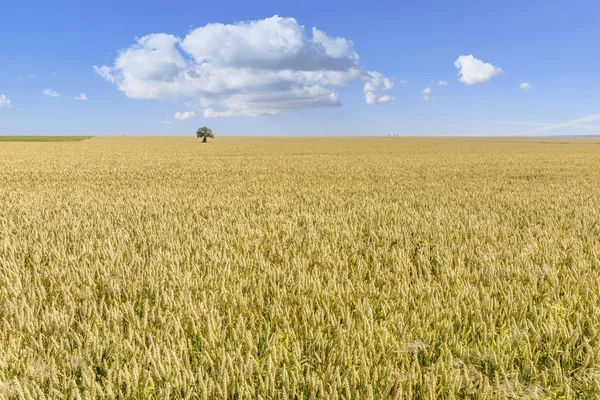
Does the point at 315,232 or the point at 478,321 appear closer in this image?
the point at 478,321

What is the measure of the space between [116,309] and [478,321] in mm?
2588

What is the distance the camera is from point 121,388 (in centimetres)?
201

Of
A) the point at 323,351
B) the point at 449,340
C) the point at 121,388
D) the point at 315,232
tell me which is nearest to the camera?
the point at 121,388

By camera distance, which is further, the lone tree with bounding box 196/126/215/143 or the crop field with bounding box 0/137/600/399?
the lone tree with bounding box 196/126/215/143

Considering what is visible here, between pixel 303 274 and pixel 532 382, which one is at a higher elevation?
pixel 303 274

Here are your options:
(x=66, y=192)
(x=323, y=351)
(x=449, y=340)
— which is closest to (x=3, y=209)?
(x=66, y=192)

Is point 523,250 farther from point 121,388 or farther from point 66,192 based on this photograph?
point 66,192

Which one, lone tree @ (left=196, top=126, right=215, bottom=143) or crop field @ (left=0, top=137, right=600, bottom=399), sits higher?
lone tree @ (left=196, top=126, right=215, bottom=143)

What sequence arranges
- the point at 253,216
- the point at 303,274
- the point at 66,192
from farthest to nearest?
1. the point at 66,192
2. the point at 253,216
3. the point at 303,274

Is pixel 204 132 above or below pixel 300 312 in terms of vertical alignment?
above

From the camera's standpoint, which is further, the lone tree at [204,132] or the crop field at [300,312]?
the lone tree at [204,132]

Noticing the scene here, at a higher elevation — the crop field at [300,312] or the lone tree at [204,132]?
the lone tree at [204,132]

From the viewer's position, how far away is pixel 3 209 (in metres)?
7.76

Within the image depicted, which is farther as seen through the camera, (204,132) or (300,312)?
(204,132)
